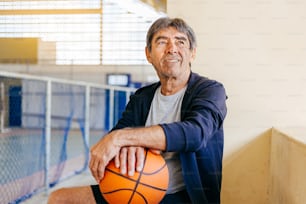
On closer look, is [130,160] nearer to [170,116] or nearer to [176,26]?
[170,116]

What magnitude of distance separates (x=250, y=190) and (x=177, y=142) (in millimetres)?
872

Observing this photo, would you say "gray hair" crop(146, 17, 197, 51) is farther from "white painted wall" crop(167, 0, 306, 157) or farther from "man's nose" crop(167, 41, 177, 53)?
"white painted wall" crop(167, 0, 306, 157)

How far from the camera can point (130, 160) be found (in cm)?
95

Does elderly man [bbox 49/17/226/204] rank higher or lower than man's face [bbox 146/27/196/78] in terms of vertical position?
lower

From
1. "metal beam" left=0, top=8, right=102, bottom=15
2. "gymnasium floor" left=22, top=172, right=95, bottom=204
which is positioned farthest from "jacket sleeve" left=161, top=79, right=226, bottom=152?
"gymnasium floor" left=22, top=172, right=95, bottom=204

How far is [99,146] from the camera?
0.98m

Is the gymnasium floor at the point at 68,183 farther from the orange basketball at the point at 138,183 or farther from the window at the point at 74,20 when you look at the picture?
the orange basketball at the point at 138,183

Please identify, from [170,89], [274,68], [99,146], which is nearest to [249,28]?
[274,68]

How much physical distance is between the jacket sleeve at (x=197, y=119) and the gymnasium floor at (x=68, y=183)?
1770 mm

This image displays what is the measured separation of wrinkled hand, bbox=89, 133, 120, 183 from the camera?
965 mm

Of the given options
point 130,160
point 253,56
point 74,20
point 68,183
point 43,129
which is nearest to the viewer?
point 130,160

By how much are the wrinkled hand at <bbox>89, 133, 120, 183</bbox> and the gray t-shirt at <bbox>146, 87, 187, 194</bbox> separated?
21 cm

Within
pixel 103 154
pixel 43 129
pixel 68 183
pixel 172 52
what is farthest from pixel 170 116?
pixel 68 183

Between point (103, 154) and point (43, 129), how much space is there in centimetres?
206
